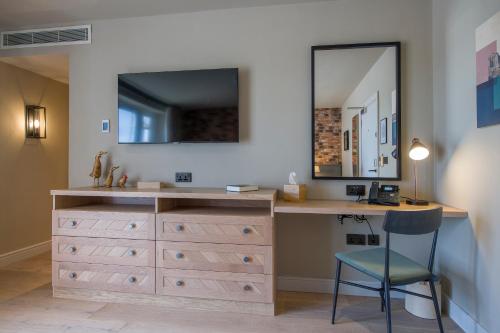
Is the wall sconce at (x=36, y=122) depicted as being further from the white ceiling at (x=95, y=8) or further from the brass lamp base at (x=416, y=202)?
the brass lamp base at (x=416, y=202)

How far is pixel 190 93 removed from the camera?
263 cm

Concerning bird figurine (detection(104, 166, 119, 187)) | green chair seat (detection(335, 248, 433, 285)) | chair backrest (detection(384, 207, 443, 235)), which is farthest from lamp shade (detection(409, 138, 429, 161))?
bird figurine (detection(104, 166, 119, 187))

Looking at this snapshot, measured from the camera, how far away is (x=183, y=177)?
9.05 ft

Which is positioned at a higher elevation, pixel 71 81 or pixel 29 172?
pixel 71 81

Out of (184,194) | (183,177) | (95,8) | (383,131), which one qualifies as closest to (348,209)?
(383,131)

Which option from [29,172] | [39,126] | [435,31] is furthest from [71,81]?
[435,31]

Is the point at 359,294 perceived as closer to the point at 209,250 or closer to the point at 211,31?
the point at 209,250

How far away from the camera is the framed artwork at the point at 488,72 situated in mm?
1616

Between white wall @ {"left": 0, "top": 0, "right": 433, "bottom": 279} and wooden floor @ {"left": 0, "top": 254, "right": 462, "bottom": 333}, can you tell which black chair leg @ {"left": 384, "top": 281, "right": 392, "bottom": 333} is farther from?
white wall @ {"left": 0, "top": 0, "right": 433, "bottom": 279}

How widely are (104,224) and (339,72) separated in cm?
220

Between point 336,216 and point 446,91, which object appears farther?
point 336,216

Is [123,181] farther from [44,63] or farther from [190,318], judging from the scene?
[44,63]

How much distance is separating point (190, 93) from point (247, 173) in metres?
0.83

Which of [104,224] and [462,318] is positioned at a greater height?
[104,224]
